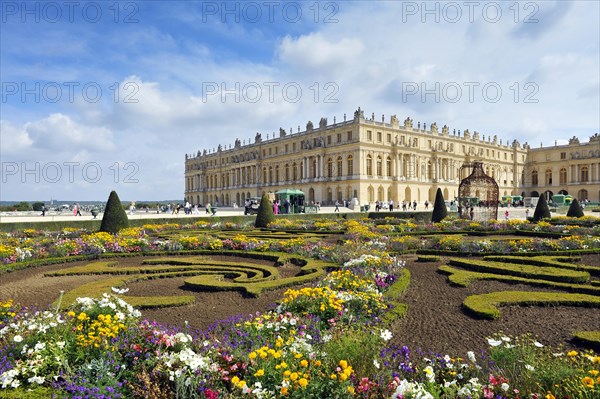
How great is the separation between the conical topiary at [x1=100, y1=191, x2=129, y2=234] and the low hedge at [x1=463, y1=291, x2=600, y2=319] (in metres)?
14.5

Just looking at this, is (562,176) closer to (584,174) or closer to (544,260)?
(584,174)

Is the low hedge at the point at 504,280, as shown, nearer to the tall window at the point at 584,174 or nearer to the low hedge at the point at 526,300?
the low hedge at the point at 526,300

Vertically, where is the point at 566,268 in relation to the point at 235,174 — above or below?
below

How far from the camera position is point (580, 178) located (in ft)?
232

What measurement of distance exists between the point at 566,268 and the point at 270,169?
2569 inches

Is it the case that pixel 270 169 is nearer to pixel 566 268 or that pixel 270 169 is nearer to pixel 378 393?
pixel 566 268

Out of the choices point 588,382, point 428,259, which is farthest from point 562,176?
point 588,382

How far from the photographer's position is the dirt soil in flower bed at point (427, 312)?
530 cm

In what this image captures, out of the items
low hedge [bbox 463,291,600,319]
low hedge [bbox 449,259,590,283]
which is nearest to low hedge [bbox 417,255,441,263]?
low hedge [bbox 449,259,590,283]

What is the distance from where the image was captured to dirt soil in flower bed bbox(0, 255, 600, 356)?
17.4 ft

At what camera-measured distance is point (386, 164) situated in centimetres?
5928

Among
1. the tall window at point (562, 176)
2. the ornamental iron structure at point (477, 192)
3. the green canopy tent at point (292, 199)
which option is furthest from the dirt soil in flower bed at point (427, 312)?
the tall window at point (562, 176)

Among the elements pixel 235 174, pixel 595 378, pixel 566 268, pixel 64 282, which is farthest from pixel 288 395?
pixel 235 174

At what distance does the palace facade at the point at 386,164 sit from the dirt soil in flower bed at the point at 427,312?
159 feet
